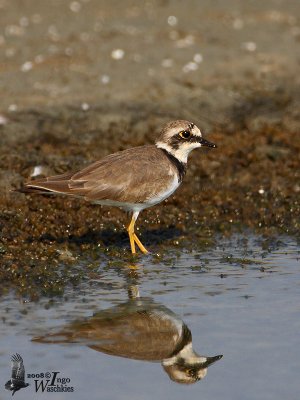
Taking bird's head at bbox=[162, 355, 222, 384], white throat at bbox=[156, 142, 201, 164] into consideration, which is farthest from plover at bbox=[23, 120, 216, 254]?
bird's head at bbox=[162, 355, 222, 384]

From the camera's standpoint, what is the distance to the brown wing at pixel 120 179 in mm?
12750

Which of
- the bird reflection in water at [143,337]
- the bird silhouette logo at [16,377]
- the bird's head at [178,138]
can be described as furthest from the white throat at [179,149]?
the bird silhouette logo at [16,377]

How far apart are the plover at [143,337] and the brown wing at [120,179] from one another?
2200mm

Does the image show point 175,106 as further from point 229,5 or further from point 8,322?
point 8,322

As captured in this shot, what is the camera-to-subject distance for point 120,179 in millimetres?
12906

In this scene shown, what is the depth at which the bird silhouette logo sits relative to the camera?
344 inches

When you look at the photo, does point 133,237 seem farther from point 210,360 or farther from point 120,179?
point 210,360

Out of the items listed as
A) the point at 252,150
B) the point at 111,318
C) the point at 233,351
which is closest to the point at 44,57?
the point at 252,150

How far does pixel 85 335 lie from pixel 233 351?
1558 millimetres

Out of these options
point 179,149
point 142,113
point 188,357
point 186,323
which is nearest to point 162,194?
point 179,149

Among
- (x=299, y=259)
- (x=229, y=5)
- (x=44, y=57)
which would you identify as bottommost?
(x=299, y=259)

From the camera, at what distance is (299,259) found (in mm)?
12836

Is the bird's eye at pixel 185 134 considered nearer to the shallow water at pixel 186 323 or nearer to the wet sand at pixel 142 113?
the wet sand at pixel 142 113

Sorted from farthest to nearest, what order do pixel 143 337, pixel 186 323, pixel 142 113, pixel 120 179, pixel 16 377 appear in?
1. pixel 142 113
2. pixel 120 179
3. pixel 186 323
4. pixel 143 337
5. pixel 16 377
